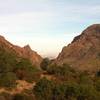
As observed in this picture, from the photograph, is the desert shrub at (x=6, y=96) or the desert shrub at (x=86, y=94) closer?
the desert shrub at (x=6, y=96)

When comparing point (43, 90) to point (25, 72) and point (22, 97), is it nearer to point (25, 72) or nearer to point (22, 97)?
point (22, 97)

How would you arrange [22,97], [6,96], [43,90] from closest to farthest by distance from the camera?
[22,97] < [6,96] < [43,90]

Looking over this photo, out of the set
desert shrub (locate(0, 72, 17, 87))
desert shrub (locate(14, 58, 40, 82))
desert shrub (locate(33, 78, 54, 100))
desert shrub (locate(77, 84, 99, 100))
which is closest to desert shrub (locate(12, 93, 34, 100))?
desert shrub (locate(33, 78, 54, 100))

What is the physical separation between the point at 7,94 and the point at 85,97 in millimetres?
10973

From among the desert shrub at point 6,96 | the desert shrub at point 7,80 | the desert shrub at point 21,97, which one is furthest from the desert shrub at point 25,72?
the desert shrub at point 21,97

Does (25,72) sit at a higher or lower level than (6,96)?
higher

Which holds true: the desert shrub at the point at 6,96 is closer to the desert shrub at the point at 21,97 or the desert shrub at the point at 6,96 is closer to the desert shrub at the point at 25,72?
the desert shrub at the point at 21,97

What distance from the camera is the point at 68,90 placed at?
55438 millimetres

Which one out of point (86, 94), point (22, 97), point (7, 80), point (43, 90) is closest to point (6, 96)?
point (22, 97)

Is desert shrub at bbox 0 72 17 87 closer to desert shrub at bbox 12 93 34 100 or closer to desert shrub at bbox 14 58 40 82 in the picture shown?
desert shrub at bbox 12 93 34 100

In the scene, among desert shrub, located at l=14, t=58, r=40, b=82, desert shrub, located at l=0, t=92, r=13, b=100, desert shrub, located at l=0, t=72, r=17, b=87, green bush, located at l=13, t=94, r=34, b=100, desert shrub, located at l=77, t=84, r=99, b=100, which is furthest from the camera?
desert shrub, located at l=14, t=58, r=40, b=82

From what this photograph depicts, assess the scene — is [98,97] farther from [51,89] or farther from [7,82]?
[7,82]

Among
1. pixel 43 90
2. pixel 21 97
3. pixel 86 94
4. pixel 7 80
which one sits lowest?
pixel 86 94

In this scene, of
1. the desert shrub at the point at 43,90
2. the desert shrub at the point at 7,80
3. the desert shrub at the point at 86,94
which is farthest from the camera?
the desert shrub at the point at 7,80
